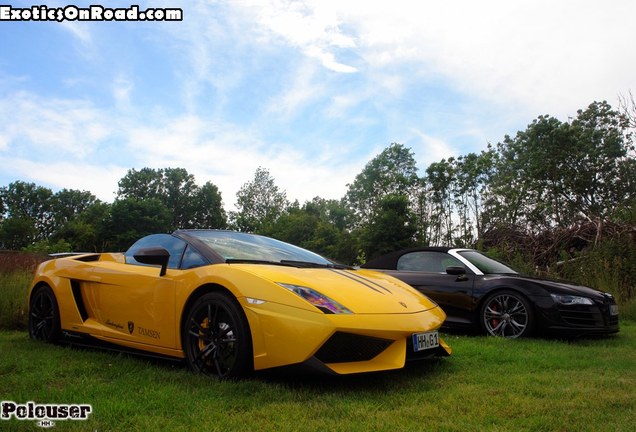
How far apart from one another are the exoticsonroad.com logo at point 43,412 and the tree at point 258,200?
61578 mm

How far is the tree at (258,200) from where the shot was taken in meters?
65.6

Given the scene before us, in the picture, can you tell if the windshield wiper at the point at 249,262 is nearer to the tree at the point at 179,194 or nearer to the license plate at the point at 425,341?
the license plate at the point at 425,341

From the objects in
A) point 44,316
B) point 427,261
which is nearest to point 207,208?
point 427,261

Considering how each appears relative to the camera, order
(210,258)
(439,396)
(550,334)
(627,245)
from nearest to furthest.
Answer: (439,396)
(210,258)
(550,334)
(627,245)

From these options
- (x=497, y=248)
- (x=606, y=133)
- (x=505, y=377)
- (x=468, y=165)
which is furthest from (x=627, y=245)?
(x=468, y=165)

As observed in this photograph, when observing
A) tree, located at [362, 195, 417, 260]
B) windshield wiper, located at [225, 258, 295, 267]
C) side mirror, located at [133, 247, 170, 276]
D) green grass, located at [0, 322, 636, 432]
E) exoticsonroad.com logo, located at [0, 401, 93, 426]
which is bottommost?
green grass, located at [0, 322, 636, 432]

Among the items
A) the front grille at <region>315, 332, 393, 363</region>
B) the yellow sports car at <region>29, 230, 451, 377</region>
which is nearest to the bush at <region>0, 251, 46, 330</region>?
the yellow sports car at <region>29, 230, 451, 377</region>

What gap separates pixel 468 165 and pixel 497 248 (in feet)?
72.3

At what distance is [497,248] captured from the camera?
554 inches

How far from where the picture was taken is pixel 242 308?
11.3 ft

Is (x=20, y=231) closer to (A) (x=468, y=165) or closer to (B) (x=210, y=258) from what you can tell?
(A) (x=468, y=165)

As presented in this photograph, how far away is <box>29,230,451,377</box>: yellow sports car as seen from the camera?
3262mm

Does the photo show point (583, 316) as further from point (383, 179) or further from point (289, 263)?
point (383, 179)

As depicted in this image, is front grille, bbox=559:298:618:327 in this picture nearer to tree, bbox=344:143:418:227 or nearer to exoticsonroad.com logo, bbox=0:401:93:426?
exoticsonroad.com logo, bbox=0:401:93:426
